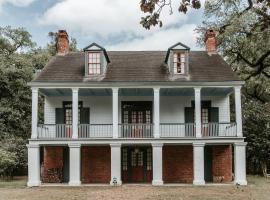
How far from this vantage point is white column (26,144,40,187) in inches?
1001

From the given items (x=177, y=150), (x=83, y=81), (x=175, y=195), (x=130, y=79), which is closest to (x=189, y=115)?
(x=177, y=150)

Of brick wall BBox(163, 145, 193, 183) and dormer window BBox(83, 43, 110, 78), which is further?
brick wall BBox(163, 145, 193, 183)

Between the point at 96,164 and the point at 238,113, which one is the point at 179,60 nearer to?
the point at 238,113

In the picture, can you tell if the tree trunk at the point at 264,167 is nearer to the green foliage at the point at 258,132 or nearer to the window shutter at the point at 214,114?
the green foliage at the point at 258,132

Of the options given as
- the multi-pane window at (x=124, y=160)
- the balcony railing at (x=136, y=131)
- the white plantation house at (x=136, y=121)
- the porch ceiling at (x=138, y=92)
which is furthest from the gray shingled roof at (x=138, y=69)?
the multi-pane window at (x=124, y=160)

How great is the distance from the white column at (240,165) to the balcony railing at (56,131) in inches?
364

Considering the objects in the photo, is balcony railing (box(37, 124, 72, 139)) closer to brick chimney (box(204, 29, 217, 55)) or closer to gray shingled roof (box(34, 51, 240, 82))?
gray shingled roof (box(34, 51, 240, 82))

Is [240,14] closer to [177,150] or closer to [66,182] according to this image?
[177,150]

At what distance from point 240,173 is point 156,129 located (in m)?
4.98

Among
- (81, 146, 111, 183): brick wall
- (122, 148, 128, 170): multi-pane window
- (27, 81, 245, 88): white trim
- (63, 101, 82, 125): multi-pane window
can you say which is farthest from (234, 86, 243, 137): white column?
(63, 101, 82, 125): multi-pane window

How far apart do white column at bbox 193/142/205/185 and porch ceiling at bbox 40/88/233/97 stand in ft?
11.1

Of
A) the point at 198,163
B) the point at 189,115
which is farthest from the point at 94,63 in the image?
the point at 198,163

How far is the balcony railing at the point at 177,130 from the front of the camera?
27.0m

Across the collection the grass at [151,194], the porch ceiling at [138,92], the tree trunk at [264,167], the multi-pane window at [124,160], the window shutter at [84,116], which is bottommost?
the grass at [151,194]
